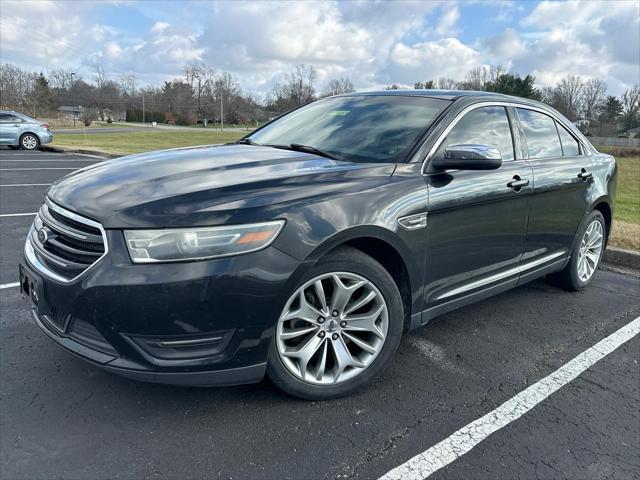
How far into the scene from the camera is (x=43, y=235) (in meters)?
2.60

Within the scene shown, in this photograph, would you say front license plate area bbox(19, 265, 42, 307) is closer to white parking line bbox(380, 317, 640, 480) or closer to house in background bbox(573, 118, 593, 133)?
white parking line bbox(380, 317, 640, 480)

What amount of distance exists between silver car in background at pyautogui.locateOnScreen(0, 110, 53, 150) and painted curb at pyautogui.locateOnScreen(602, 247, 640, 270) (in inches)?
800

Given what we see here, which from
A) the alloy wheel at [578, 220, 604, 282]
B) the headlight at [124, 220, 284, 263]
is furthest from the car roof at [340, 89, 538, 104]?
the headlight at [124, 220, 284, 263]

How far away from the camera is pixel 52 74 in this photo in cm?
7725

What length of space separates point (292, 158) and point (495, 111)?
1631mm

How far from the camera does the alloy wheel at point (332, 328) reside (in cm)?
248

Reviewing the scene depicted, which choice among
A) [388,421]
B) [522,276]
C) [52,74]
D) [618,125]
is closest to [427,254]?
[388,421]

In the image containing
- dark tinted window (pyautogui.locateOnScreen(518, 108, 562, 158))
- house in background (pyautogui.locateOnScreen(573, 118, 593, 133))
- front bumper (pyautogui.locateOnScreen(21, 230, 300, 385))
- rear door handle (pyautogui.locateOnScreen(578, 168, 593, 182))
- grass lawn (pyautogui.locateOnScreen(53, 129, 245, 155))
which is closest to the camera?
front bumper (pyautogui.locateOnScreen(21, 230, 300, 385))

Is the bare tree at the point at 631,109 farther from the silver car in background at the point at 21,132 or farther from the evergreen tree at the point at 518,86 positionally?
the silver car in background at the point at 21,132

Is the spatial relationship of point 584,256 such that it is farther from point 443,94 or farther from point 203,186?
point 203,186

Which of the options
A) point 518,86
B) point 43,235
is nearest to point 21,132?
point 43,235

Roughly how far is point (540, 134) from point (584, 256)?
4.43 feet

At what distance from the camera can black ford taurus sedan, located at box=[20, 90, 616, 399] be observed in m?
2.17

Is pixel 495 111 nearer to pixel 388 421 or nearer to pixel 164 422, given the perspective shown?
pixel 388 421
